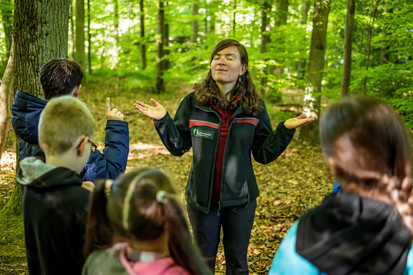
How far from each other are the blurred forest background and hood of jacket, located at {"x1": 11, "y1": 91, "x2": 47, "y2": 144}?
1.45 metres

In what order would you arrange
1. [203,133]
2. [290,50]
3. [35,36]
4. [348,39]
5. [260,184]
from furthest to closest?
[290,50] < [260,184] < [348,39] < [35,36] < [203,133]

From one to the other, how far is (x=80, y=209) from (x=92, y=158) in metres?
0.82

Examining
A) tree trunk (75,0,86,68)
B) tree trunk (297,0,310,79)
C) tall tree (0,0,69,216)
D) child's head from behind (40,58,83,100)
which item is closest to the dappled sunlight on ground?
tall tree (0,0,69,216)

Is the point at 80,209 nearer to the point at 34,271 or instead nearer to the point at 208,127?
the point at 34,271

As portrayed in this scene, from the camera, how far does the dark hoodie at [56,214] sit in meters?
1.69

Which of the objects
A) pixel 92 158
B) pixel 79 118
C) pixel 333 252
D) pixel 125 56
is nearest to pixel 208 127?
pixel 92 158

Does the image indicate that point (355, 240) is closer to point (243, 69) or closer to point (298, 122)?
point (298, 122)

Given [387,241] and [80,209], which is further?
[80,209]

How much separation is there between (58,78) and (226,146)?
1.38m

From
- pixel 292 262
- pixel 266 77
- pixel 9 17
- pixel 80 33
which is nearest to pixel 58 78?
pixel 292 262

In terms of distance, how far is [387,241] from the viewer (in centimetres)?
127

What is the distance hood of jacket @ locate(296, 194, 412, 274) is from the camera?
1260 millimetres

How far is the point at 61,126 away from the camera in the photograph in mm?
1774

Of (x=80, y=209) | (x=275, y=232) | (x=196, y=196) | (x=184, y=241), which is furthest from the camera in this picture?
(x=275, y=232)
